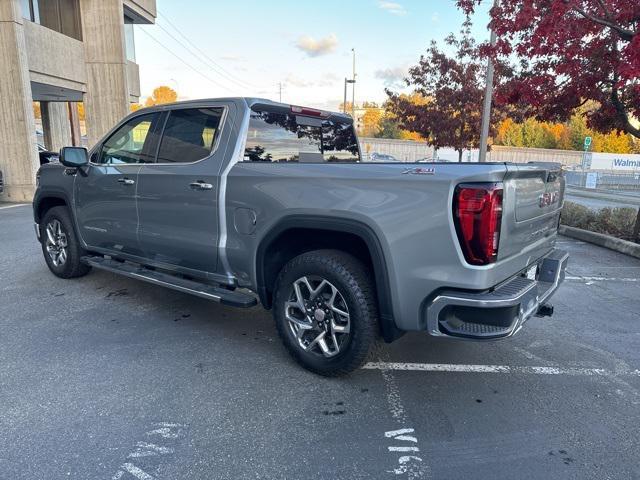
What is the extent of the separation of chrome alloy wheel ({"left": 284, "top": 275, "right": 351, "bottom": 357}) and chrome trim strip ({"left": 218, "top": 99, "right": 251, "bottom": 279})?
71 centimetres

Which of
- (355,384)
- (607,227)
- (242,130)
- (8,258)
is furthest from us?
(607,227)

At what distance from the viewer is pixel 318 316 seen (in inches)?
131

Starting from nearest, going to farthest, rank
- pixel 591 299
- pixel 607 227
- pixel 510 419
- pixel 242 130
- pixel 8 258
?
pixel 510 419
pixel 242 130
pixel 591 299
pixel 8 258
pixel 607 227

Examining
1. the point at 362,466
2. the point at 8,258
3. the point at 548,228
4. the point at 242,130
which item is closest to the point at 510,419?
the point at 362,466

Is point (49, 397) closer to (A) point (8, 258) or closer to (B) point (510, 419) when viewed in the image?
(B) point (510, 419)

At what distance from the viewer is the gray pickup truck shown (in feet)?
8.92

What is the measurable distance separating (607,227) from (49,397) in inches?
383

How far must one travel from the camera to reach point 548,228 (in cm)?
356

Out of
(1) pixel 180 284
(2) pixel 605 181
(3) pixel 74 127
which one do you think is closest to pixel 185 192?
(1) pixel 180 284

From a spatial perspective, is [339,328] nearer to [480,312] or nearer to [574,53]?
[480,312]

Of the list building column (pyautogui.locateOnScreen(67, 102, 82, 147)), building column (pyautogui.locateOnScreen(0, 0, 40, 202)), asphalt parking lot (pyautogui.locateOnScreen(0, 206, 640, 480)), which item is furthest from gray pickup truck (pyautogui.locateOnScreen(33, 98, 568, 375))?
building column (pyautogui.locateOnScreen(67, 102, 82, 147))

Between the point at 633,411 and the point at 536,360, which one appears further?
the point at 536,360

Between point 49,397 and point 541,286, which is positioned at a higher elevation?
point 541,286

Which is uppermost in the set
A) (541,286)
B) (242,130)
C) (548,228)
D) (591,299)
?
(242,130)
